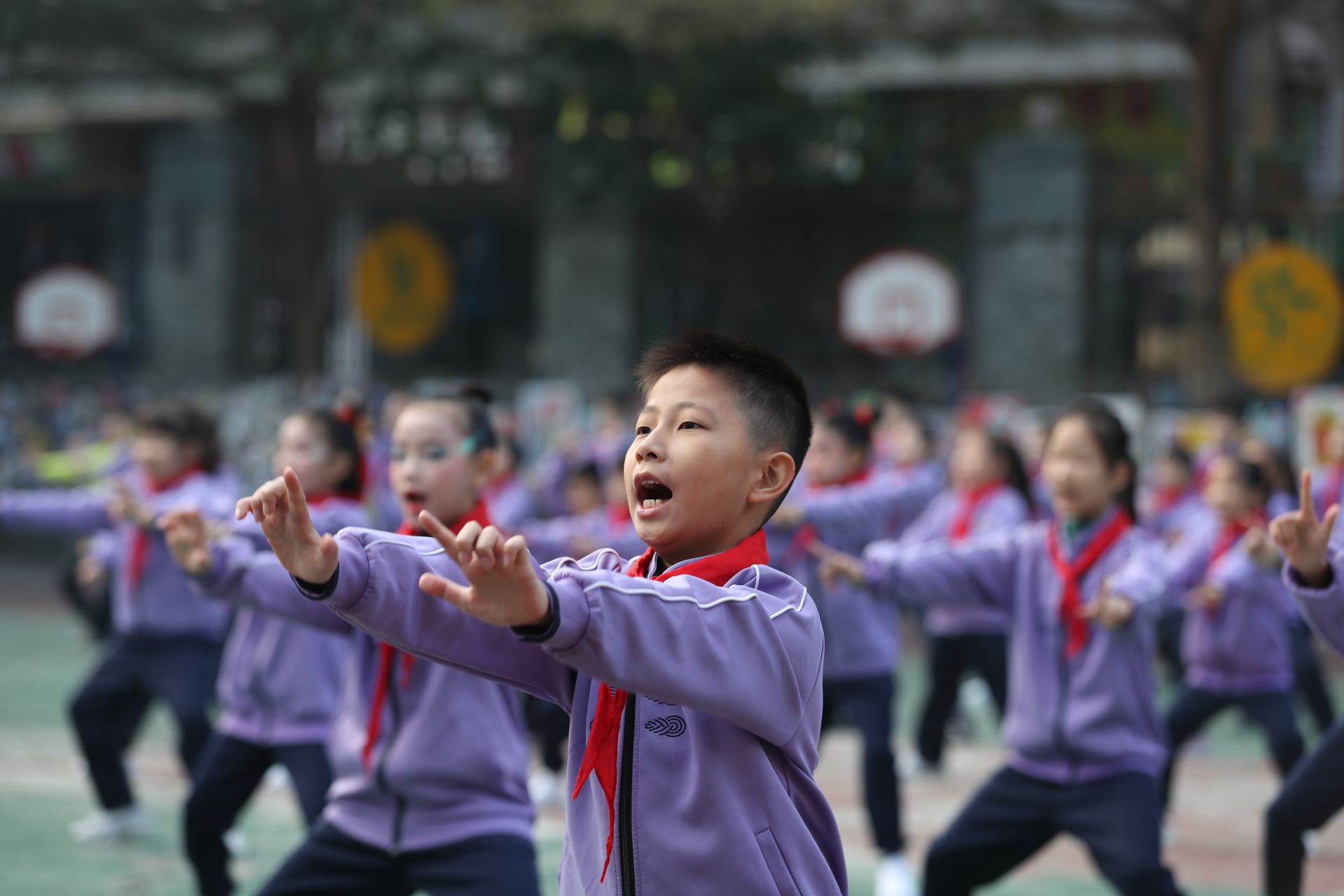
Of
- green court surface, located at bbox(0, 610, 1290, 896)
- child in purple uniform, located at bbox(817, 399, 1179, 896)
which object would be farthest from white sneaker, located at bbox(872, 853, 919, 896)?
child in purple uniform, located at bbox(817, 399, 1179, 896)

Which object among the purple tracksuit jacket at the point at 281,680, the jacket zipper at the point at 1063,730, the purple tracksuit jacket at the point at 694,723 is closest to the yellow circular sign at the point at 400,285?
the purple tracksuit jacket at the point at 281,680

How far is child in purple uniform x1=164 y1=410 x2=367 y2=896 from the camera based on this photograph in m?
4.57

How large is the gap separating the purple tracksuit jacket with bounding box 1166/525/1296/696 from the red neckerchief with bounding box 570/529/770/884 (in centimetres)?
442

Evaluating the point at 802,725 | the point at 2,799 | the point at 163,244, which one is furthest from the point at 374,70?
the point at 802,725

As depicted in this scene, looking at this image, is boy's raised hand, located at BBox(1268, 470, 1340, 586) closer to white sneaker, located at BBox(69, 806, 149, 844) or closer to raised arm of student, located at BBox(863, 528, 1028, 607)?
raised arm of student, located at BBox(863, 528, 1028, 607)

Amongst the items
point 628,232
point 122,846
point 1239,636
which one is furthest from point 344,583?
point 628,232

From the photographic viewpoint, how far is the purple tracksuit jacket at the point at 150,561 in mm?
6242

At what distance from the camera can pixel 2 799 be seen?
6.77 metres

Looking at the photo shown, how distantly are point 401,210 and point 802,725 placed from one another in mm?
16643

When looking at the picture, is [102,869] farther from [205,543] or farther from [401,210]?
[401,210]

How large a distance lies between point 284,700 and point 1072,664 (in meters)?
2.28

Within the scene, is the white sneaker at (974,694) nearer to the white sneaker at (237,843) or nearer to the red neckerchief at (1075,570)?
the white sneaker at (237,843)

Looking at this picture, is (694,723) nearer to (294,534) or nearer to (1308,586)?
(294,534)

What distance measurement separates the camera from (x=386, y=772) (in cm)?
356
